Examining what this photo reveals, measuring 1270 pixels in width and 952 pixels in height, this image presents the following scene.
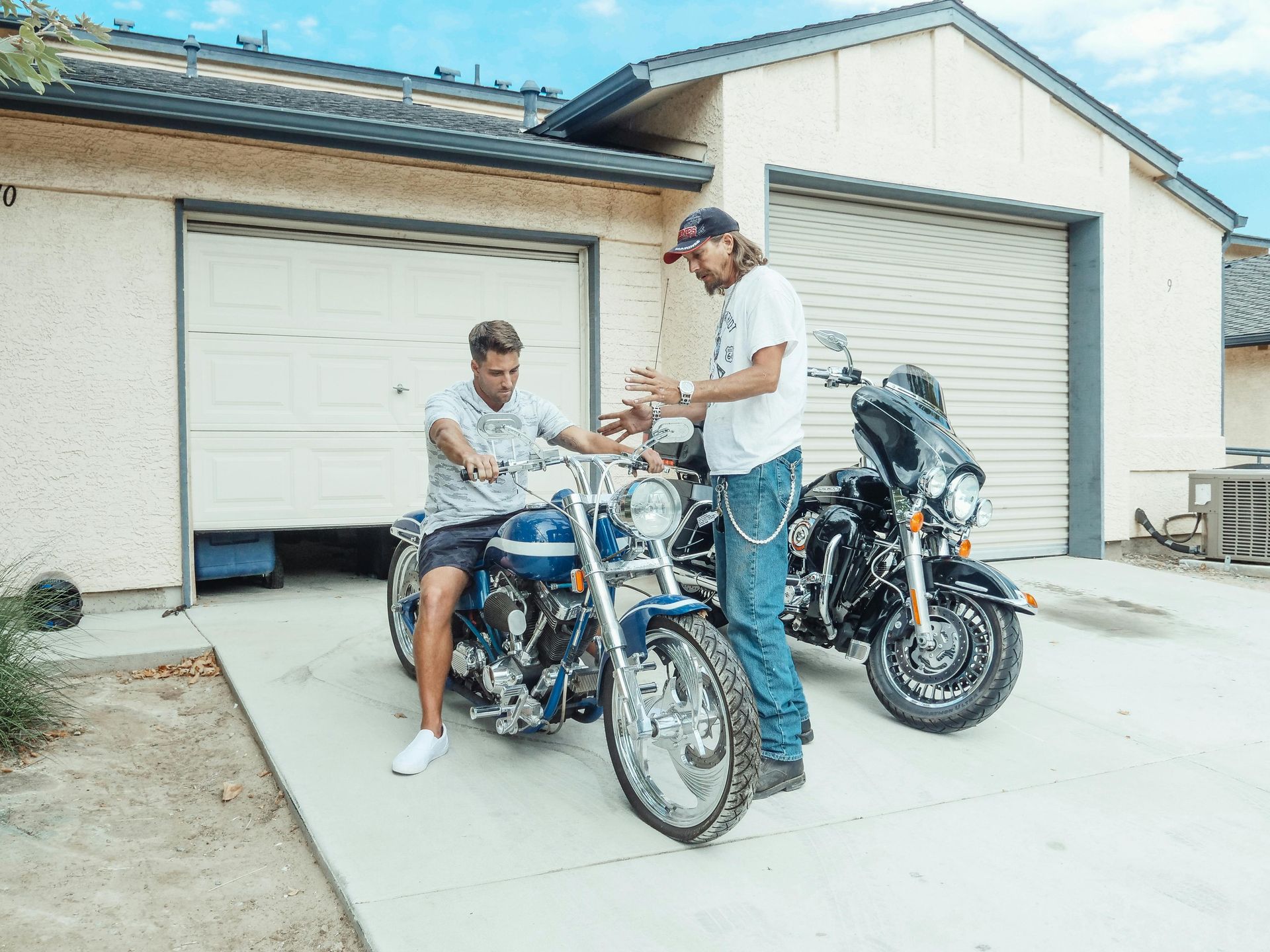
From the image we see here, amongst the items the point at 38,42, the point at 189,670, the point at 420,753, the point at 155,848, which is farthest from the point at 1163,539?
the point at 38,42

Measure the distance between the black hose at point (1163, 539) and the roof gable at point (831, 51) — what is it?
9.61ft

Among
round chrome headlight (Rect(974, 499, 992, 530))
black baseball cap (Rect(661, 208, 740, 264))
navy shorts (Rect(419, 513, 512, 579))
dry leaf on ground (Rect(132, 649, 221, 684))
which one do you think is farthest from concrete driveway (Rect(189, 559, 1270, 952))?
black baseball cap (Rect(661, 208, 740, 264))

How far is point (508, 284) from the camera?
6.81 m

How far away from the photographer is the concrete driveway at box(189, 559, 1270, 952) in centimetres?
245

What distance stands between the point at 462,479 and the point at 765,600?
1.20m

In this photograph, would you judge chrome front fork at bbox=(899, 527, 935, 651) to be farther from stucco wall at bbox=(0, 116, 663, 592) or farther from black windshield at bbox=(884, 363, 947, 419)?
stucco wall at bbox=(0, 116, 663, 592)

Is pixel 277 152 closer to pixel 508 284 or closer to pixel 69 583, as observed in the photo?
pixel 508 284

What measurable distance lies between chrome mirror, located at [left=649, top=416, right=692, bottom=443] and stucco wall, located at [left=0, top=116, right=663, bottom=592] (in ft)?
13.2

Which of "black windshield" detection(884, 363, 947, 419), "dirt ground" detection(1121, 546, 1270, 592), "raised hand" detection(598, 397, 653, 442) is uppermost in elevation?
"black windshield" detection(884, 363, 947, 419)

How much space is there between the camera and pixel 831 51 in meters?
7.01

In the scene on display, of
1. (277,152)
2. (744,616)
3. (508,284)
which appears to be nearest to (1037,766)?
(744,616)

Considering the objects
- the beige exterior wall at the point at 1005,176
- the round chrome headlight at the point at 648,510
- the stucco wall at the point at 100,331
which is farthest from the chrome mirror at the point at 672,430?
the stucco wall at the point at 100,331

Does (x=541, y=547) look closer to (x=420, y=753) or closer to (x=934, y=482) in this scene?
(x=420, y=753)

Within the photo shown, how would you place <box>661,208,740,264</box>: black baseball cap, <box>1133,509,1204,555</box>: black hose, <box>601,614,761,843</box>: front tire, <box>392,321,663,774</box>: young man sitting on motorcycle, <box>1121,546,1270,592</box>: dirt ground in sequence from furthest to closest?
<box>1133,509,1204,555</box>: black hose, <box>1121,546,1270,592</box>: dirt ground, <box>392,321,663,774</box>: young man sitting on motorcycle, <box>661,208,740,264</box>: black baseball cap, <box>601,614,761,843</box>: front tire
